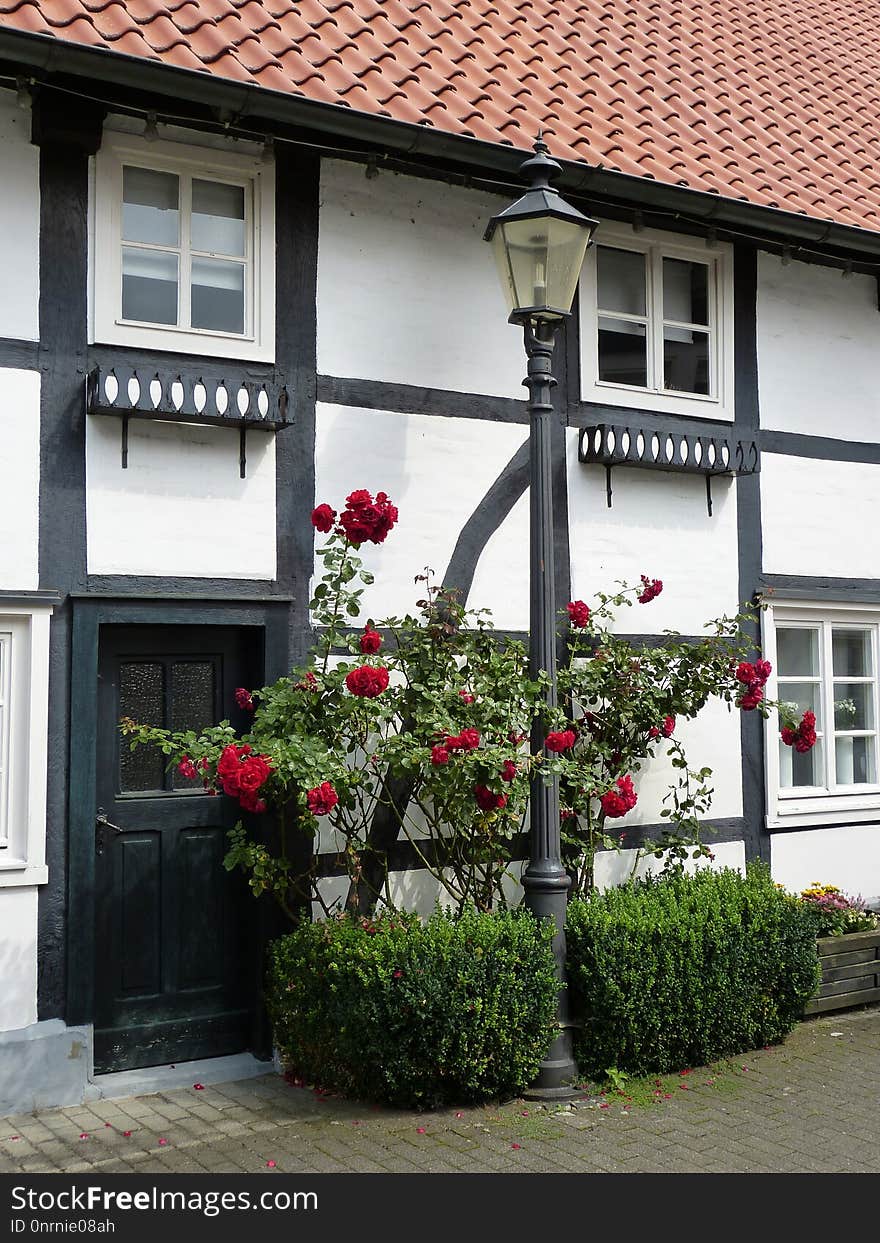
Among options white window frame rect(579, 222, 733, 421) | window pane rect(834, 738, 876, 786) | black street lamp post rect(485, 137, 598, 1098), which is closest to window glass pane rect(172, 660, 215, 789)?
black street lamp post rect(485, 137, 598, 1098)

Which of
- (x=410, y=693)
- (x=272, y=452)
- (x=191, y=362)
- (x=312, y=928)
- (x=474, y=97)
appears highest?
(x=474, y=97)

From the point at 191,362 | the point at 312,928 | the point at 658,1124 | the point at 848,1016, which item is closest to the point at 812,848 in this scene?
the point at 848,1016

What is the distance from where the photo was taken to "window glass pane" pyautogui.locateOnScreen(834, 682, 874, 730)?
8.10m

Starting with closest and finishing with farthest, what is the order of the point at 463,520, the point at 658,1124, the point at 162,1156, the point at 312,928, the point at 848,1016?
the point at 162,1156, the point at 658,1124, the point at 312,928, the point at 463,520, the point at 848,1016

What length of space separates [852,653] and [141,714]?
15.2 feet

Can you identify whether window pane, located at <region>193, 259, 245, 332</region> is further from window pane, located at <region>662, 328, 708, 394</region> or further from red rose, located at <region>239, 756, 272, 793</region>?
window pane, located at <region>662, 328, 708, 394</region>

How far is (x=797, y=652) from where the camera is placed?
7.94 metres

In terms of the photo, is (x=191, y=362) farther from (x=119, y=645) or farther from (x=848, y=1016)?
(x=848, y=1016)

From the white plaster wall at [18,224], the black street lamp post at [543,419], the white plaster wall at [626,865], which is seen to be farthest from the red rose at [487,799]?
the white plaster wall at [18,224]

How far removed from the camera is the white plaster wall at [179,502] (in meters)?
5.73

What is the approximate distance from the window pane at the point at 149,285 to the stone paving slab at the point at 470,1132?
3575 mm

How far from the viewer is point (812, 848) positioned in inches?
306

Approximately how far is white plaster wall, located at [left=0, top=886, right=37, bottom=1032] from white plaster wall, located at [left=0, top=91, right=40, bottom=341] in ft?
8.09

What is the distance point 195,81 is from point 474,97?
1842 mm
